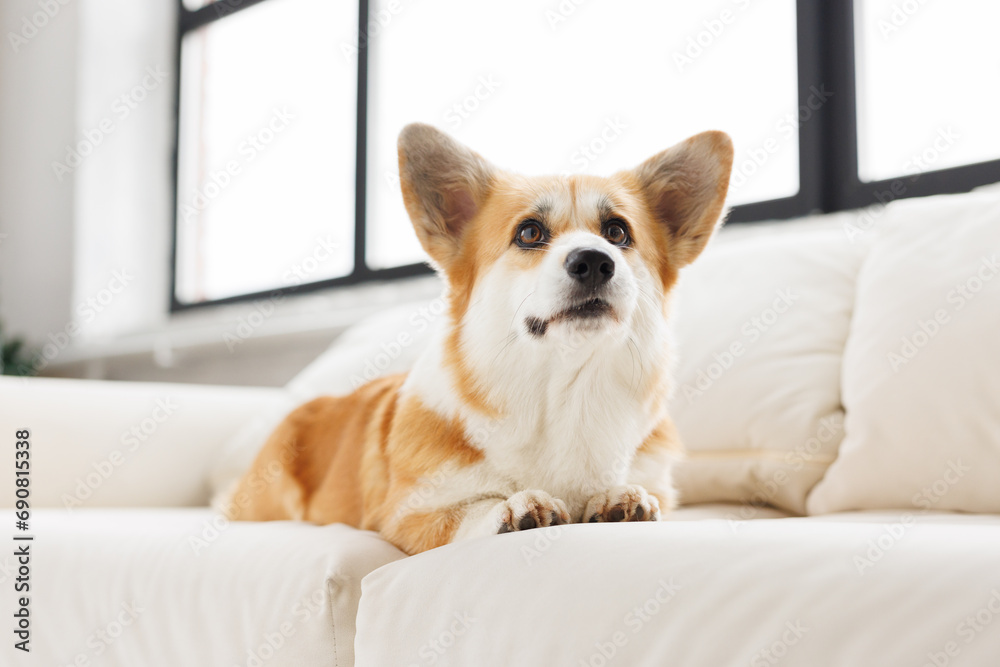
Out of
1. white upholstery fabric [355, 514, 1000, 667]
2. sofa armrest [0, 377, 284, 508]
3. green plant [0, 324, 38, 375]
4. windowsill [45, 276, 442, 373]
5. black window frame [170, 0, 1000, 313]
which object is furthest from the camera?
green plant [0, 324, 38, 375]

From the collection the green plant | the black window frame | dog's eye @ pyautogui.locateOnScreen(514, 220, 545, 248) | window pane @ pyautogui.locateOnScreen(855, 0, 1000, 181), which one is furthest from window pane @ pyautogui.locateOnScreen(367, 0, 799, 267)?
the green plant

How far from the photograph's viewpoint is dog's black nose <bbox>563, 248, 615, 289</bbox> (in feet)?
3.03

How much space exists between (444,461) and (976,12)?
1.76 m

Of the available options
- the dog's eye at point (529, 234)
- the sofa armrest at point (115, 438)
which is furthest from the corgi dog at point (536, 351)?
the sofa armrest at point (115, 438)

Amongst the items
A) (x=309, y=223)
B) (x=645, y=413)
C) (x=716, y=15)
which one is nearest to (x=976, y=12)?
(x=716, y=15)

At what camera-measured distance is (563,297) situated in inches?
37.1

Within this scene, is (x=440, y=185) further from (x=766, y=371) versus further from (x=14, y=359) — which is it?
(x=14, y=359)

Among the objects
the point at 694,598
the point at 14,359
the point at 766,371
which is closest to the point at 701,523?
the point at 694,598

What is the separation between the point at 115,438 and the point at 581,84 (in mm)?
1771

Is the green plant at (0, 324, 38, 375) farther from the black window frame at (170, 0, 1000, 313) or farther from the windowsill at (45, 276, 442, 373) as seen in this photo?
the black window frame at (170, 0, 1000, 313)

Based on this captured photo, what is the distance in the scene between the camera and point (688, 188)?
46.3 inches

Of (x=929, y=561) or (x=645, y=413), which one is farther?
(x=645, y=413)

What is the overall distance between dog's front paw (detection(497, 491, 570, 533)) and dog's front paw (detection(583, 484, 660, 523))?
0.19 ft

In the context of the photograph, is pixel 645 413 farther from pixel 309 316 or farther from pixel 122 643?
pixel 309 316
